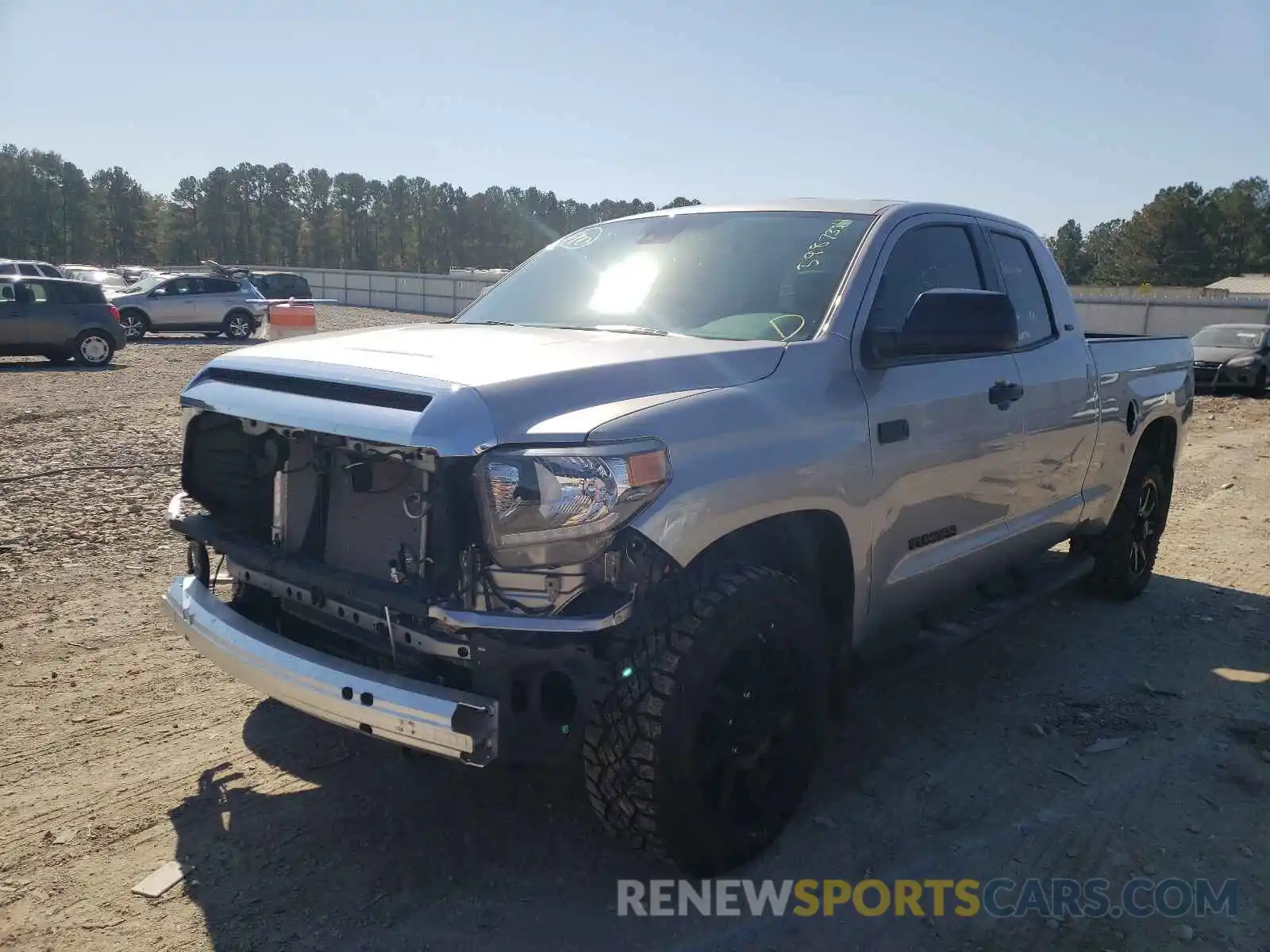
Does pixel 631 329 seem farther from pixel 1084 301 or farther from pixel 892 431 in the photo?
pixel 1084 301

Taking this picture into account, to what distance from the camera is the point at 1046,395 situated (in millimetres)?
4457

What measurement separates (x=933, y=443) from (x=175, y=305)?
2410cm

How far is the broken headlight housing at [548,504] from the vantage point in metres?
2.48

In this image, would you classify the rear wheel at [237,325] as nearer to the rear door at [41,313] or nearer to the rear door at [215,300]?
the rear door at [215,300]

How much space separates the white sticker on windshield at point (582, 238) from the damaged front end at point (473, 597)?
1930 millimetres

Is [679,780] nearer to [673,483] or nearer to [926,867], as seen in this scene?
[673,483]

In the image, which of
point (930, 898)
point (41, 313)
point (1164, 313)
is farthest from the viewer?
point (1164, 313)

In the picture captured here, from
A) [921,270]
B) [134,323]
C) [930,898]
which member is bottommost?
[930,898]

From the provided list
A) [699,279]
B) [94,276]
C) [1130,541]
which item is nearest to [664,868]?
[699,279]

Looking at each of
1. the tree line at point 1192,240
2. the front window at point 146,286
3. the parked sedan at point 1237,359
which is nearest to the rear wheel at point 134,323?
the front window at point 146,286

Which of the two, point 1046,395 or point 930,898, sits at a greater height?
point 1046,395

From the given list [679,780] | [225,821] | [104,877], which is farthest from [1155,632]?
[104,877]

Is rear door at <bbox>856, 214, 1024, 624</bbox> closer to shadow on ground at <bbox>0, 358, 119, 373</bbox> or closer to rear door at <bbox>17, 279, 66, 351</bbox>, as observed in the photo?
shadow on ground at <bbox>0, 358, 119, 373</bbox>

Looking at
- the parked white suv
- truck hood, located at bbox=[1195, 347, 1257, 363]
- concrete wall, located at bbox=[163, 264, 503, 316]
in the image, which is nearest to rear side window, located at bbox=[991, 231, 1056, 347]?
truck hood, located at bbox=[1195, 347, 1257, 363]
